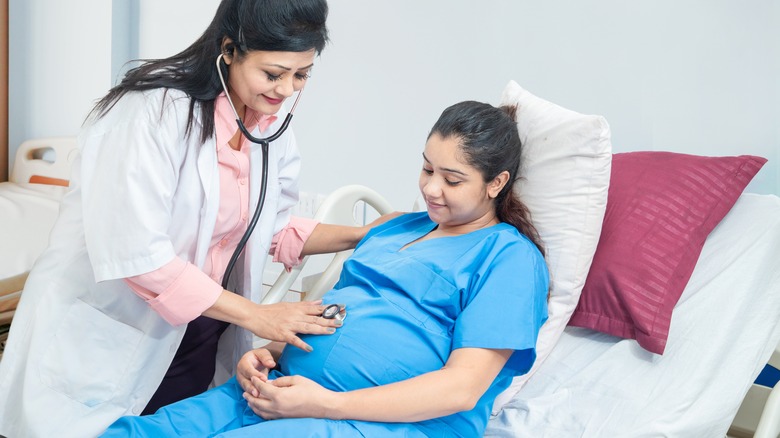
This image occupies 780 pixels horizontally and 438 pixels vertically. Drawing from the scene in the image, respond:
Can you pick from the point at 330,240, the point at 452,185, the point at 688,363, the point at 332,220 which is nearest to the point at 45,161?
the point at 332,220

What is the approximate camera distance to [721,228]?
64.6 inches

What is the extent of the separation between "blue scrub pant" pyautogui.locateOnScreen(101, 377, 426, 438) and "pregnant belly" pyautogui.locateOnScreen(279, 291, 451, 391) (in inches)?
3.7

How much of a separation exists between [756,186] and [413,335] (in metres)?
1.03

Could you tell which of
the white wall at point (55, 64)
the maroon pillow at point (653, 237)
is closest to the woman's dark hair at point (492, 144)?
the maroon pillow at point (653, 237)

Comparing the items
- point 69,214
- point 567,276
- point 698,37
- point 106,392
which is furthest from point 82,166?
point 698,37

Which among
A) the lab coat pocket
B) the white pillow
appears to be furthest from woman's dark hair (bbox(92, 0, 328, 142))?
the white pillow

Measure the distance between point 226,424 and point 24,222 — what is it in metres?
1.78

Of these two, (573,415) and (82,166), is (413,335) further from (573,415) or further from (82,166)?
(82,166)

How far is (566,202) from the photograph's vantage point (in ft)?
5.12

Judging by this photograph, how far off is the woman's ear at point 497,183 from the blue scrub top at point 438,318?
0.08 meters

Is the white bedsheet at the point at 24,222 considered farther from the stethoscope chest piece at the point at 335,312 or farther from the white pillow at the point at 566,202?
Answer: the white pillow at the point at 566,202

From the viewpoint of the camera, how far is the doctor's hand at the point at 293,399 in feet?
4.19

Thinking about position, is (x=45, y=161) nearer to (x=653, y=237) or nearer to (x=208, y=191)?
(x=208, y=191)

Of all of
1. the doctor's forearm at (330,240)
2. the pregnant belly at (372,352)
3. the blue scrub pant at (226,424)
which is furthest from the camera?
the doctor's forearm at (330,240)
